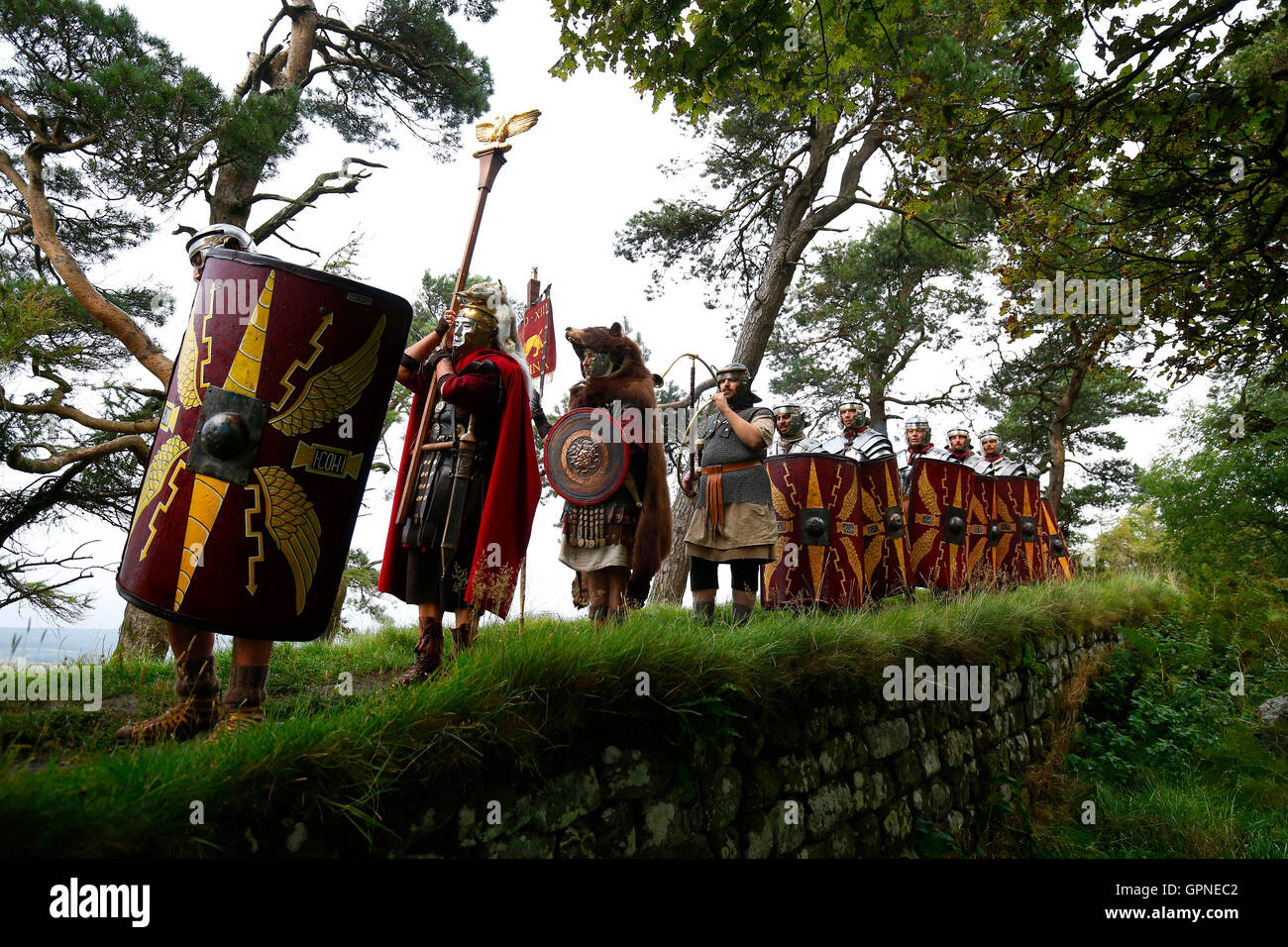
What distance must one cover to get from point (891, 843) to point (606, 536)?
2.10 metres

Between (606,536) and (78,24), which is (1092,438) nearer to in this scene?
(606,536)

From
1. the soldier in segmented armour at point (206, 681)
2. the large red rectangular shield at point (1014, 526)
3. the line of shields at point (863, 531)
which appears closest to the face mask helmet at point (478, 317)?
the soldier in segmented armour at point (206, 681)

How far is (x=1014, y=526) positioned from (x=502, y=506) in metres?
6.22

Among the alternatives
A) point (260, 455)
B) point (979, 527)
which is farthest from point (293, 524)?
point (979, 527)

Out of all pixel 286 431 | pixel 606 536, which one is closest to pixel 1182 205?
pixel 606 536

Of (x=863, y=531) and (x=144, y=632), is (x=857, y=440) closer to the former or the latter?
(x=863, y=531)

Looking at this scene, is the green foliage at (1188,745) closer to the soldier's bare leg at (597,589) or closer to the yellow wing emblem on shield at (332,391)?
the soldier's bare leg at (597,589)

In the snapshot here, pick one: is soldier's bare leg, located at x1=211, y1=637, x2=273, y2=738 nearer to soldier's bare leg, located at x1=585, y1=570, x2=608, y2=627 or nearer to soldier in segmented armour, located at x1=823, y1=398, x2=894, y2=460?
soldier's bare leg, located at x1=585, y1=570, x2=608, y2=627

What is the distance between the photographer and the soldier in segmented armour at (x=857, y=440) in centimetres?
539

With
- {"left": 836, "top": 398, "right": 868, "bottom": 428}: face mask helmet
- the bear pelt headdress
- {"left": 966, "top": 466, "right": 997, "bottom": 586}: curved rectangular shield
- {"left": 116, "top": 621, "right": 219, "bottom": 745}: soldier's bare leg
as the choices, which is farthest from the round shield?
{"left": 966, "top": 466, "right": 997, "bottom": 586}: curved rectangular shield

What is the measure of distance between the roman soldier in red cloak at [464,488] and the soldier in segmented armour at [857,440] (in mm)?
2740

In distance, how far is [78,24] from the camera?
650cm

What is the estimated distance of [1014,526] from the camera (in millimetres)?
7441

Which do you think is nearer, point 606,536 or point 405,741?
point 405,741
